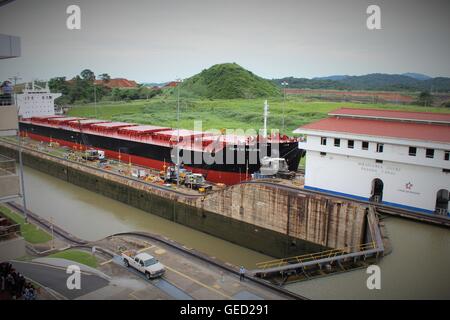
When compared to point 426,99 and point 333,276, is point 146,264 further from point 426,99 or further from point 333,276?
point 426,99

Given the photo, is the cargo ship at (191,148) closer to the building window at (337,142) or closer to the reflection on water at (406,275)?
the building window at (337,142)

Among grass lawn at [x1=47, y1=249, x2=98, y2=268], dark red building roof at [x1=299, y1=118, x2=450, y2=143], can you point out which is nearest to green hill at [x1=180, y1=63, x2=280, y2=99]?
dark red building roof at [x1=299, y1=118, x2=450, y2=143]

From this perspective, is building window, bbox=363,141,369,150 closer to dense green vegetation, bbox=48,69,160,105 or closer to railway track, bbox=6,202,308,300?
railway track, bbox=6,202,308,300

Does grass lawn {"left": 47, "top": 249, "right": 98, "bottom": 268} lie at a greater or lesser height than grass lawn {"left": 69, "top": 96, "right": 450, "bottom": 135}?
lesser

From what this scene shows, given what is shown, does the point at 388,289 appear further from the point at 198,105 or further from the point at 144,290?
the point at 198,105

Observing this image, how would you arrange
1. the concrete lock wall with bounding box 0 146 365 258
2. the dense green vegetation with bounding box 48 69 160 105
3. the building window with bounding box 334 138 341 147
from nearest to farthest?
1. the concrete lock wall with bounding box 0 146 365 258
2. the building window with bounding box 334 138 341 147
3. the dense green vegetation with bounding box 48 69 160 105

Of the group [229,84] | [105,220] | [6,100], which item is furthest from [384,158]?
[229,84]
